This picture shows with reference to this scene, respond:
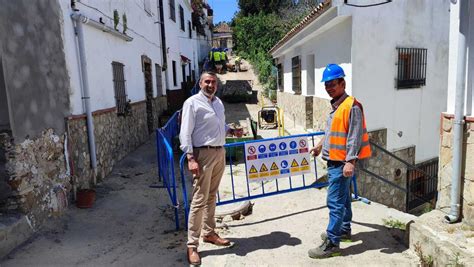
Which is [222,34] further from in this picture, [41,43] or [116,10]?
[41,43]

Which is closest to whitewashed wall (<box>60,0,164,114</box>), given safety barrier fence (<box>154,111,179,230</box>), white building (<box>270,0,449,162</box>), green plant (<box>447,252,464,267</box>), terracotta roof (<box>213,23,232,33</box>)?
safety barrier fence (<box>154,111,179,230</box>)

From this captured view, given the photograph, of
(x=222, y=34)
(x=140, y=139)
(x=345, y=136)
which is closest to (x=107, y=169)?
(x=140, y=139)

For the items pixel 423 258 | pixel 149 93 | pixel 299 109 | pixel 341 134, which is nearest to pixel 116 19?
pixel 149 93

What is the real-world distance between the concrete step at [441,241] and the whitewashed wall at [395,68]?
4.23 meters

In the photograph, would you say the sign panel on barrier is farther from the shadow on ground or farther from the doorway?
the doorway

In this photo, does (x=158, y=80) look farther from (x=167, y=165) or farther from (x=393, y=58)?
(x=167, y=165)

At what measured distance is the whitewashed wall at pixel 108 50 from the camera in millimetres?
5645

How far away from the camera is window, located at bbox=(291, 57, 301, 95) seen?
11.8 m

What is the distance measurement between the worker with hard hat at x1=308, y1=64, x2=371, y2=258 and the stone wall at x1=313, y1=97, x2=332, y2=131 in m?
5.45

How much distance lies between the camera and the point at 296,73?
1223 cm

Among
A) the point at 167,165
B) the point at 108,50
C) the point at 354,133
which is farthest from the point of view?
the point at 108,50

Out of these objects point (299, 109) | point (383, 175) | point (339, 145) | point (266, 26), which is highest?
point (266, 26)

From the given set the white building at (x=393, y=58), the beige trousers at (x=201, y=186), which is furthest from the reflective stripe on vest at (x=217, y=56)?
the beige trousers at (x=201, y=186)

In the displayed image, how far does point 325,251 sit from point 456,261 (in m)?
1.08
